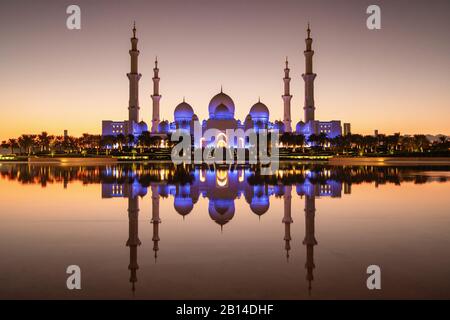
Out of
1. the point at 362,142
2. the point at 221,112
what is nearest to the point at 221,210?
the point at 362,142

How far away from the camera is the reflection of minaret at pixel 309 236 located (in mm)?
4242

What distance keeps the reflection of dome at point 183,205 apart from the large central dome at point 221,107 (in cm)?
5097

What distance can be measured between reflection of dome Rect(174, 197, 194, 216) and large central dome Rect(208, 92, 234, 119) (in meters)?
51.0

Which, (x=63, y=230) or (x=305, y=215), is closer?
(x=63, y=230)

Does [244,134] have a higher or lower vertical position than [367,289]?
higher

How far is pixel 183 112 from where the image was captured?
209ft

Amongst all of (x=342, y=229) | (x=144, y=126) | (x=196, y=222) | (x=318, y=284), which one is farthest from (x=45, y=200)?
(x=144, y=126)

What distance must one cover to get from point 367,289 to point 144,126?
65.7m

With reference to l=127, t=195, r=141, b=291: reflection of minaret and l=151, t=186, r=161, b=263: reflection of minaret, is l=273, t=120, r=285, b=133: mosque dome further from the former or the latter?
l=127, t=195, r=141, b=291: reflection of minaret

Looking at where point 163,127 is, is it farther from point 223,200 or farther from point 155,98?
point 223,200

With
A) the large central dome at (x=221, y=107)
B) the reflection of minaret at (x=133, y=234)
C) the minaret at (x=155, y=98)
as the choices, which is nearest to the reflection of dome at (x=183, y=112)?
the minaret at (x=155, y=98)

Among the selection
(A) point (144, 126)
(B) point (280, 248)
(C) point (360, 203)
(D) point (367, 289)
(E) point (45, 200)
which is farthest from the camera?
(A) point (144, 126)
